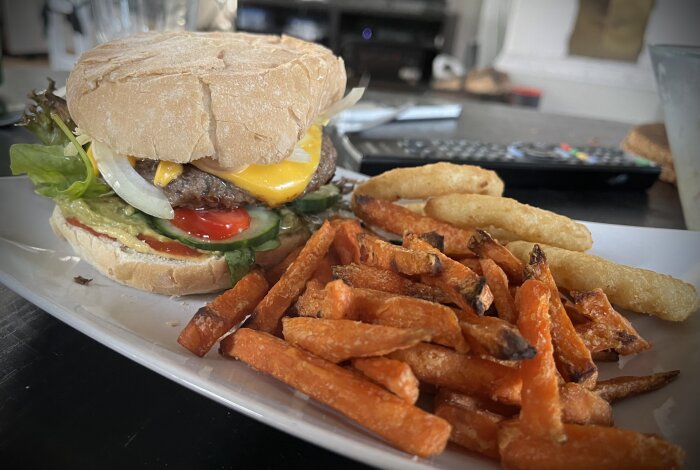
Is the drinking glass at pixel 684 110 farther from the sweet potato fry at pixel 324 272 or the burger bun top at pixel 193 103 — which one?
the sweet potato fry at pixel 324 272

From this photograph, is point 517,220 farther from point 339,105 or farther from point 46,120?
point 46,120

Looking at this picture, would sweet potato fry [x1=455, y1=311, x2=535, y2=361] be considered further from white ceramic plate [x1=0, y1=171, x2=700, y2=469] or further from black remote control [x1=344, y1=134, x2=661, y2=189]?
black remote control [x1=344, y1=134, x2=661, y2=189]

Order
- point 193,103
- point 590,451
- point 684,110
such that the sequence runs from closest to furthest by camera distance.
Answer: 1. point 590,451
2. point 193,103
3. point 684,110

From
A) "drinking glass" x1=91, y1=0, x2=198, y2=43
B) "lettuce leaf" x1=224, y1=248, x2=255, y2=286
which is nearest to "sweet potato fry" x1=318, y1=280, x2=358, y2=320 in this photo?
"lettuce leaf" x1=224, y1=248, x2=255, y2=286

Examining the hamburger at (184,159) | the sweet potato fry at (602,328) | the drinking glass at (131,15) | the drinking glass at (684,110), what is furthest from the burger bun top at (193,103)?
the drinking glass at (131,15)

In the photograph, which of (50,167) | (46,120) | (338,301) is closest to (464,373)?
(338,301)

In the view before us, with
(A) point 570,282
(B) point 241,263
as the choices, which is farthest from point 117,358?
(A) point 570,282
